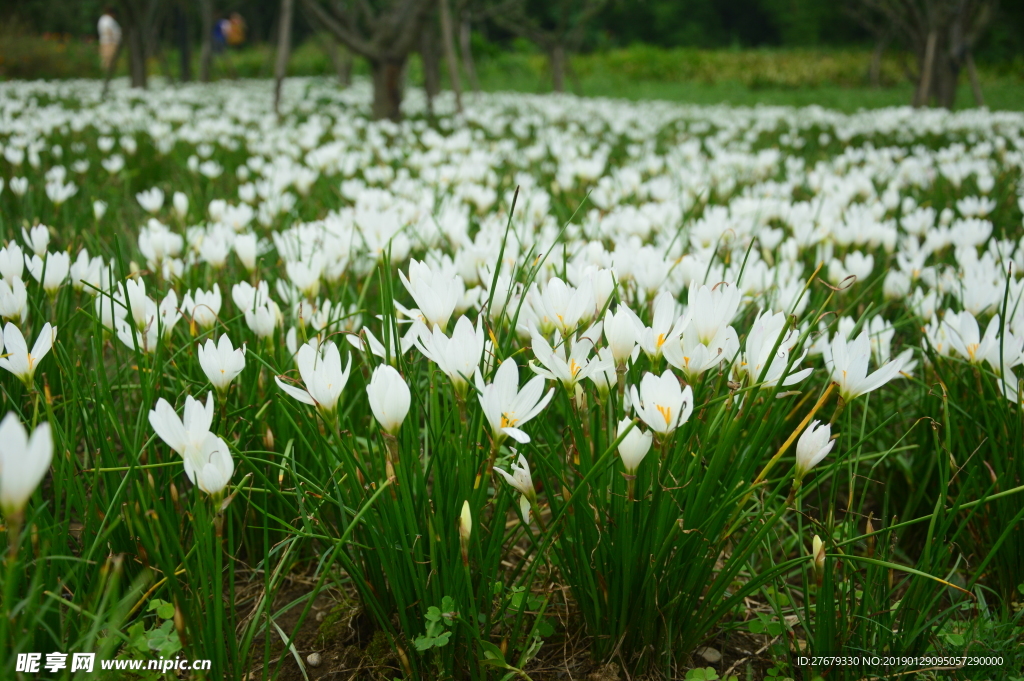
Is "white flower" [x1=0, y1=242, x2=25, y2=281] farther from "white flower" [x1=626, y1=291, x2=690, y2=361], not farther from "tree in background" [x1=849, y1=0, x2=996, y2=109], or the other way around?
"tree in background" [x1=849, y1=0, x2=996, y2=109]

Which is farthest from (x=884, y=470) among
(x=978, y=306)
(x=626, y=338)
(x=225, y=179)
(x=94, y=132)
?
(x=94, y=132)

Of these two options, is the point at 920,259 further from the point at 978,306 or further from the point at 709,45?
the point at 709,45

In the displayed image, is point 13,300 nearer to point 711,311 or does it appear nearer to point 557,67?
point 711,311

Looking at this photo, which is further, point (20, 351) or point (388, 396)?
point (20, 351)

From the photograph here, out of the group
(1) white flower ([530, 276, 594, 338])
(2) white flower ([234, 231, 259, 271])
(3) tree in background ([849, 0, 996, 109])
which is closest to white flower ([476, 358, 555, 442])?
(1) white flower ([530, 276, 594, 338])

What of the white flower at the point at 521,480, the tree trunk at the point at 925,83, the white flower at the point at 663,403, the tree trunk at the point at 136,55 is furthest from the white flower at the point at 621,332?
the tree trunk at the point at 136,55

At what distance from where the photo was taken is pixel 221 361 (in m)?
1.23

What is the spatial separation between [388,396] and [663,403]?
1.28 feet

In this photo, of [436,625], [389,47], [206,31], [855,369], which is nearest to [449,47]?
[389,47]

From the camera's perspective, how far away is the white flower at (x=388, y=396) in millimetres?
990

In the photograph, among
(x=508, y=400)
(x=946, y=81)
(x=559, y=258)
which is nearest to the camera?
(x=508, y=400)

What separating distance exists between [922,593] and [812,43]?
4269 cm

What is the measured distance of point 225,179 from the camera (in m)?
4.96

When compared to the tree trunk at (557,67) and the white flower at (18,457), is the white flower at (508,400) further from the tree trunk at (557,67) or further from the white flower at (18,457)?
the tree trunk at (557,67)
